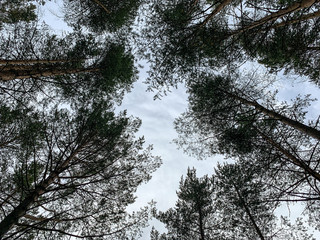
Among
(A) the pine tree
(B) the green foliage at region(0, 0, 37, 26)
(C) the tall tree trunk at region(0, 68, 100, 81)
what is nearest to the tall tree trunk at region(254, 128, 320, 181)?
(A) the pine tree

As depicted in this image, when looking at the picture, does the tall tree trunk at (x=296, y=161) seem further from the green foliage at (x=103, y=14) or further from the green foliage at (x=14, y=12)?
the green foliage at (x=14, y=12)

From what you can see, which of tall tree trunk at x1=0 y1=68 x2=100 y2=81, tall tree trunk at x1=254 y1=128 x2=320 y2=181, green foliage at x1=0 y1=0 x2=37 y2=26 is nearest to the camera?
tall tree trunk at x1=254 y1=128 x2=320 y2=181

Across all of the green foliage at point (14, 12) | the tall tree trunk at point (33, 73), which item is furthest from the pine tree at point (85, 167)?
the green foliage at point (14, 12)

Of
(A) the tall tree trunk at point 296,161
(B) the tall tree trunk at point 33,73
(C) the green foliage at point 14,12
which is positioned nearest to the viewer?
(A) the tall tree trunk at point 296,161

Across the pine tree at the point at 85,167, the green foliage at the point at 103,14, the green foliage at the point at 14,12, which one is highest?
the green foliage at the point at 103,14

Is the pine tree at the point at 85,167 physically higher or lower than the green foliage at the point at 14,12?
lower

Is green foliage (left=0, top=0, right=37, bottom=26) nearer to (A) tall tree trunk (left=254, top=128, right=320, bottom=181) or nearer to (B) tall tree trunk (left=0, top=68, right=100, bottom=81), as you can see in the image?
(B) tall tree trunk (left=0, top=68, right=100, bottom=81)

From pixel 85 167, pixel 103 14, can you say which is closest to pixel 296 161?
pixel 85 167

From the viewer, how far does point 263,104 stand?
26.9 ft

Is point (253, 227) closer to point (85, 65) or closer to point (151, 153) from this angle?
point (151, 153)

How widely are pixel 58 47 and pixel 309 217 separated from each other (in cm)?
1074

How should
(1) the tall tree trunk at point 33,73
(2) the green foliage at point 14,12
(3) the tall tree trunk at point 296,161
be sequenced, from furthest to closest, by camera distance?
1. (2) the green foliage at point 14,12
2. (1) the tall tree trunk at point 33,73
3. (3) the tall tree trunk at point 296,161

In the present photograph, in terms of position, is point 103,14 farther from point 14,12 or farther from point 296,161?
point 296,161

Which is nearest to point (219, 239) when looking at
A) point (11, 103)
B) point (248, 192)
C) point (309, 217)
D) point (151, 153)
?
point (248, 192)
